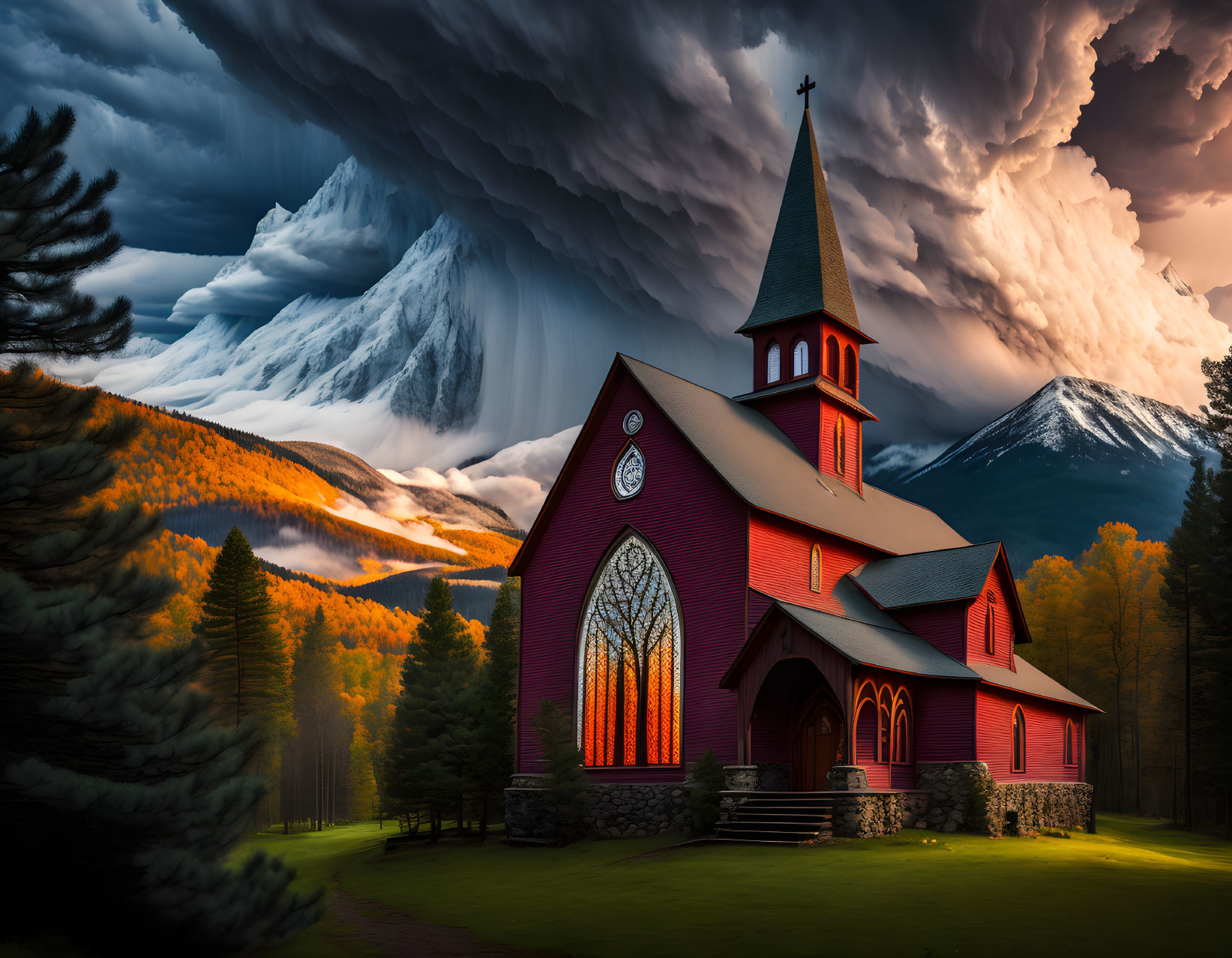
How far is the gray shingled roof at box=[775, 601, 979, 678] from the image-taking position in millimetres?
24156

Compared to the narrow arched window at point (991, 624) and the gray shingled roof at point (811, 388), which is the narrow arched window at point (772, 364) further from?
the narrow arched window at point (991, 624)

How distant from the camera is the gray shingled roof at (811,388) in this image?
34.4m

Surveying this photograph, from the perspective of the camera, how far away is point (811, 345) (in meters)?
35.2

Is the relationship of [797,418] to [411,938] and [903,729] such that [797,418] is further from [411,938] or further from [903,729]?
[411,938]

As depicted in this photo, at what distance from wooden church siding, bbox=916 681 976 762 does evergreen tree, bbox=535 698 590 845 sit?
912 cm

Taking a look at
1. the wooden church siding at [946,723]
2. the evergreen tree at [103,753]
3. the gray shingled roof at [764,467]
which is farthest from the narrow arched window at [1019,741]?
the evergreen tree at [103,753]

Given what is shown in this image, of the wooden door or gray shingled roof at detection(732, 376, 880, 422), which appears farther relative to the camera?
gray shingled roof at detection(732, 376, 880, 422)

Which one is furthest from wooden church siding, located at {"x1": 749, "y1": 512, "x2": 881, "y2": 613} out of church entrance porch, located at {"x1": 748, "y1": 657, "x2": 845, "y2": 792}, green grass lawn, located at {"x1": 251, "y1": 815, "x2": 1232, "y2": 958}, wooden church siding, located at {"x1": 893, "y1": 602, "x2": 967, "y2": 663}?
green grass lawn, located at {"x1": 251, "y1": 815, "x2": 1232, "y2": 958}

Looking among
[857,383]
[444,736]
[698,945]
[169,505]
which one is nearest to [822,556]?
[857,383]

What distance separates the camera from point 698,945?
12.6 m

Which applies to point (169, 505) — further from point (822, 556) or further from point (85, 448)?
point (85, 448)

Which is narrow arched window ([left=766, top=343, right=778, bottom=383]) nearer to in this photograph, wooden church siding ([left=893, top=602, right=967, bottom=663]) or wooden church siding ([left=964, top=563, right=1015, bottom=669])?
wooden church siding ([left=893, top=602, right=967, bottom=663])

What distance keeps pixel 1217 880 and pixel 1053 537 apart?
168 m

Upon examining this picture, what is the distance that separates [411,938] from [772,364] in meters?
25.3
